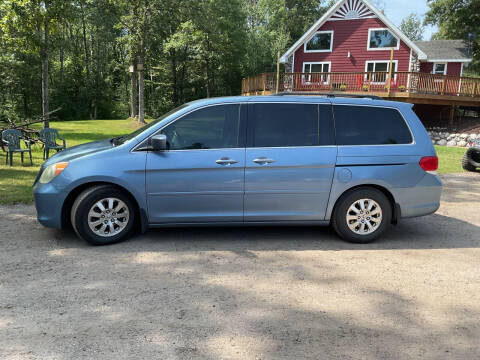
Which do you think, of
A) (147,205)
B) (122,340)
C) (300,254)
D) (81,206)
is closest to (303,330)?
(122,340)

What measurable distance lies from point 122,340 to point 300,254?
100 inches

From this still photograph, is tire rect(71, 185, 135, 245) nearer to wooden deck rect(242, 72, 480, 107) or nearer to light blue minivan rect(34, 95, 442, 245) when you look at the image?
light blue minivan rect(34, 95, 442, 245)

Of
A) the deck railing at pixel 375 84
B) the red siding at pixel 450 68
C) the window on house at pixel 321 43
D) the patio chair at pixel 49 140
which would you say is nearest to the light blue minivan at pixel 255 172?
the patio chair at pixel 49 140

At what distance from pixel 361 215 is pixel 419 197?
830 mm

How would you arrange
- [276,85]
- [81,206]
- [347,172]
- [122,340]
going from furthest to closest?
[276,85], [347,172], [81,206], [122,340]

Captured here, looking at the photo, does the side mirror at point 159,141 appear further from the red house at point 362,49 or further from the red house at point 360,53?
the red house at point 362,49

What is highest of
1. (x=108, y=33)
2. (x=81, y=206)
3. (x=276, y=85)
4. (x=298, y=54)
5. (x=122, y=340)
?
(x=108, y=33)

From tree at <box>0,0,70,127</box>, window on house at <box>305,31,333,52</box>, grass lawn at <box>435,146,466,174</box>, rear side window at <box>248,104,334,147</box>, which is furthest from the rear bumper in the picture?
window on house at <box>305,31,333,52</box>

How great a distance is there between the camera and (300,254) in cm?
500

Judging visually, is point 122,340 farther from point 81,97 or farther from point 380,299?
point 81,97

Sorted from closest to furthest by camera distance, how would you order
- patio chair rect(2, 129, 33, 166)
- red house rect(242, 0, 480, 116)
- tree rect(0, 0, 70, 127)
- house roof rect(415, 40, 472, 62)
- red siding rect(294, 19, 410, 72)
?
1. patio chair rect(2, 129, 33, 166)
2. tree rect(0, 0, 70, 127)
3. red house rect(242, 0, 480, 116)
4. red siding rect(294, 19, 410, 72)
5. house roof rect(415, 40, 472, 62)

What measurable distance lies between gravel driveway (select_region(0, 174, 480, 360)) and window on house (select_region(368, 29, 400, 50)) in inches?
1071

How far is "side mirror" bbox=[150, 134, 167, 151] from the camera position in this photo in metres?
4.99

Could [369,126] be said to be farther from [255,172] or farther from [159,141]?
[159,141]
